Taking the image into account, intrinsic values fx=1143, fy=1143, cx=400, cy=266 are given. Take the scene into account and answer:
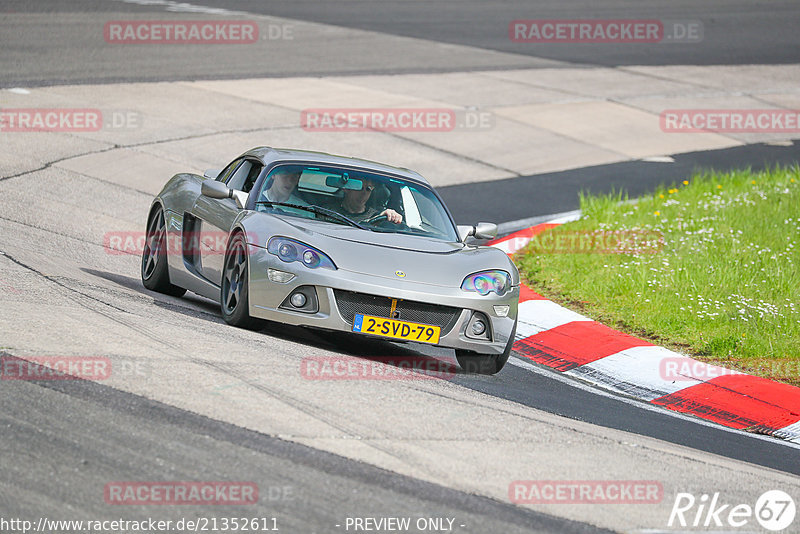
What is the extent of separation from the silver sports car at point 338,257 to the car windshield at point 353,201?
10mm

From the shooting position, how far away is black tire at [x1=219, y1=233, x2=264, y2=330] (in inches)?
297

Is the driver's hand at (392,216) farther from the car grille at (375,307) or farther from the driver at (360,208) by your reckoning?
the car grille at (375,307)

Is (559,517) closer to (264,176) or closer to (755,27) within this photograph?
(264,176)

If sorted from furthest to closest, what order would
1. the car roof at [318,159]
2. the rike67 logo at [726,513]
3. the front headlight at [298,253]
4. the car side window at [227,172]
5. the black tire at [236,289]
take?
the car side window at [227,172] < the car roof at [318,159] < the black tire at [236,289] < the front headlight at [298,253] < the rike67 logo at [726,513]

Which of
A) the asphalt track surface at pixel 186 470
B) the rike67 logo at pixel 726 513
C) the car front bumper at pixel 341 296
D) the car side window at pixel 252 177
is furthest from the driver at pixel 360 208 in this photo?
the rike67 logo at pixel 726 513

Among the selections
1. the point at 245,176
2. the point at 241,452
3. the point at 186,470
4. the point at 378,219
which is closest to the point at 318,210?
the point at 378,219

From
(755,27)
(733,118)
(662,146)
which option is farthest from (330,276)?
(755,27)

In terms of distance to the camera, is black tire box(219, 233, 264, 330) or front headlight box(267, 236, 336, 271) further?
black tire box(219, 233, 264, 330)

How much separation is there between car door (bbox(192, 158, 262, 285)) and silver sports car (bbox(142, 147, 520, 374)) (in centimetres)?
1

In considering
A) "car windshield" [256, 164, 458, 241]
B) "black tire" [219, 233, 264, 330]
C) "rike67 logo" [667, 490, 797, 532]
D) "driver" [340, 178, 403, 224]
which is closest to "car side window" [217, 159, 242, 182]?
"car windshield" [256, 164, 458, 241]

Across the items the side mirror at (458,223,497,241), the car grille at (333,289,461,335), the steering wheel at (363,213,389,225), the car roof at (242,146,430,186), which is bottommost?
the car grille at (333,289,461,335)

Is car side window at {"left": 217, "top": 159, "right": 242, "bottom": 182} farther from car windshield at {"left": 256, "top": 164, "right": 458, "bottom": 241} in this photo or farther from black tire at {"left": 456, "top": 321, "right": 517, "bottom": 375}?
black tire at {"left": 456, "top": 321, "right": 517, "bottom": 375}

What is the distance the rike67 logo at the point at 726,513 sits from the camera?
201 inches

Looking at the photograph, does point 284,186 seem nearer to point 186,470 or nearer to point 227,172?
point 227,172
